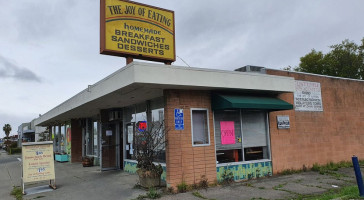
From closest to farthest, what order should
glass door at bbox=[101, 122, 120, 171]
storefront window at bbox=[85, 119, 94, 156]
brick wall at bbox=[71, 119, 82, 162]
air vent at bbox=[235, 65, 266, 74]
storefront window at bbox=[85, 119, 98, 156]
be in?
air vent at bbox=[235, 65, 266, 74], glass door at bbox=[101, 122, 120, 171], storefront window at bbox=[85, 119, 98, 156], storefront window at bbox=[85, 119, 94, 156], brick wall at bbox=[71, 119, 82, 162]

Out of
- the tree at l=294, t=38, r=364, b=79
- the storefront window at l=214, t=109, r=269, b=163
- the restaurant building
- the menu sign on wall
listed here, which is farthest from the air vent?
the tree at l=294, t=38, r=364, b=79

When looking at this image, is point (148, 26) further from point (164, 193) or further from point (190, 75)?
point (164, 193)

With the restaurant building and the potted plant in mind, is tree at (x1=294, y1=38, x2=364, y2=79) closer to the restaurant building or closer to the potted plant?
the restaurant building

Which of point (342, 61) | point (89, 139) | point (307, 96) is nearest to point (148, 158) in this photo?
point (307, 96)

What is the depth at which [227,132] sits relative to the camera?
9758mm

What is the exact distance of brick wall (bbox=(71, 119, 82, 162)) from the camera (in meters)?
18.2

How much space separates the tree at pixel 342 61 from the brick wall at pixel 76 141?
24608mm

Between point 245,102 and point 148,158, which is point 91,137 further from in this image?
point 245,102

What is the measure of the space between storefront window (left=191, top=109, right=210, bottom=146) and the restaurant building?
31mm

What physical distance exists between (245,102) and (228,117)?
1036mm

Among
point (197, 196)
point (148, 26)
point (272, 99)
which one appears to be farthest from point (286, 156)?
point (148, 26)

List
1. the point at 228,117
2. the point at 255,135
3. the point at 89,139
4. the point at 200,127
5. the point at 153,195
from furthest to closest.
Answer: the point at 89,139 → the point at 255,135 → the point at 228,117 → the point at 200,127 → the point at 153,195

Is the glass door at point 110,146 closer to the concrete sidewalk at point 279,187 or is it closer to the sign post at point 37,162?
the sign post at point 37,162

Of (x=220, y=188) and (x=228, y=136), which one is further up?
(x=228, y=136)
